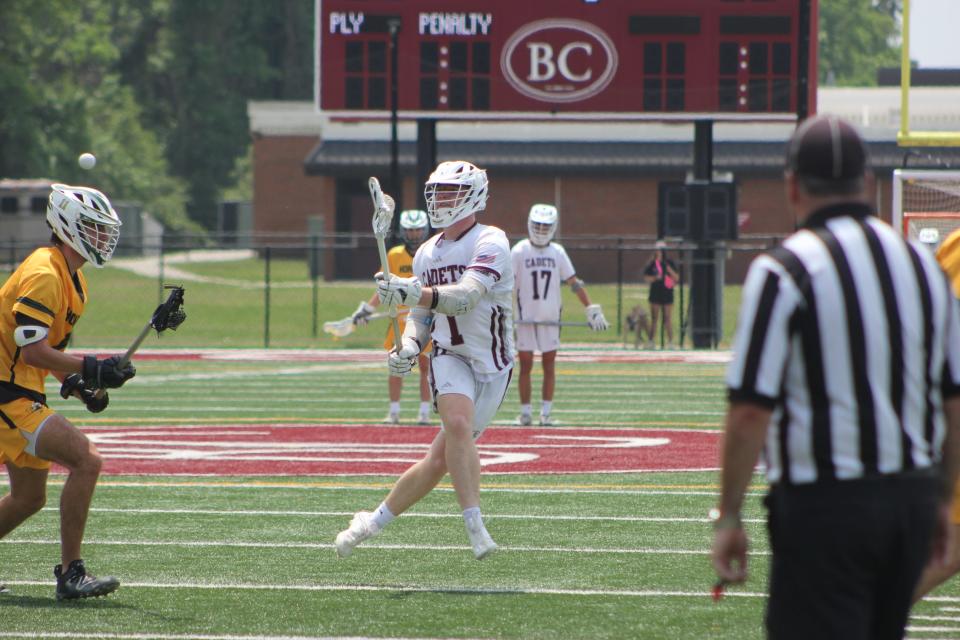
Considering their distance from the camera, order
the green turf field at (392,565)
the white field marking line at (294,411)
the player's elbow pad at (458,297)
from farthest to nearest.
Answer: the white field marking line at (294,411) < the player's elbow pad at (458,297) < the green turf field at (392,565)

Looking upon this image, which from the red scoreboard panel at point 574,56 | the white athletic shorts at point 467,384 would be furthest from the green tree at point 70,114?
the white athletic shorts at point 467,384

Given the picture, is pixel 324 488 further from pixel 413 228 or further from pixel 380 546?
pixel 413 228

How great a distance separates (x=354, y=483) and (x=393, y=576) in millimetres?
3147

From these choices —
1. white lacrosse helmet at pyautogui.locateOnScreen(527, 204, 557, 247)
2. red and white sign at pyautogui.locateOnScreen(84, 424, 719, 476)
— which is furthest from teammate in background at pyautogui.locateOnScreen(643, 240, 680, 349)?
red and white sign at pyautogui.locateOnScreen(84, 424, 719, 476)

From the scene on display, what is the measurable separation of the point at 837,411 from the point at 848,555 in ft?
1.07

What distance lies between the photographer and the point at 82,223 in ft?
21.8

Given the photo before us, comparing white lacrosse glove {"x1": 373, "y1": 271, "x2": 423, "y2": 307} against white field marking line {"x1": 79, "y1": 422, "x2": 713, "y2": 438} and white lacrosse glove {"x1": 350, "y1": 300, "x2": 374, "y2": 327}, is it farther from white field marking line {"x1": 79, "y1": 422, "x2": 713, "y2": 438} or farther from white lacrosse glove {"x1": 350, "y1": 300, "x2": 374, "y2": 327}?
white field marking line {"x1": 79, "y1": 422, "x2": 713, "y2": 438}

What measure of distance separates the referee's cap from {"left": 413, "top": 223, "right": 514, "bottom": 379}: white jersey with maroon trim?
3570 mm

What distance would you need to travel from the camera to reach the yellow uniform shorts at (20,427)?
21.3 feet

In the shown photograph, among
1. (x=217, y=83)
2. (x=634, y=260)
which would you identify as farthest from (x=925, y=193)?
(x=217, y=83)

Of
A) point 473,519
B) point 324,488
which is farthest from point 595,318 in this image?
point 473,519

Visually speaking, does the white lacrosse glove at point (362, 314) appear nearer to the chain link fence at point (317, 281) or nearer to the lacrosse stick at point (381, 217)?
the lacrosse stick at point (381, 217)

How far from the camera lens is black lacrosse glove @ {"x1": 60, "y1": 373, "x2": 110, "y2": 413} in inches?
259

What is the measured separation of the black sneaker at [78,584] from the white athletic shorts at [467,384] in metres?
1.70
